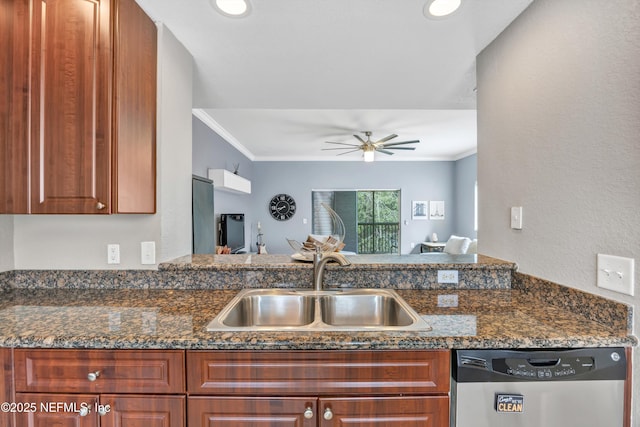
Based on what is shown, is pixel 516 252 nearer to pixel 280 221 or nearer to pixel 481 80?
pixel 481 80

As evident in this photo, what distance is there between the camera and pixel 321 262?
148cm

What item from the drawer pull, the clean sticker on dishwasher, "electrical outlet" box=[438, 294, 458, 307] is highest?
"electrical outlet" box=[438, 294, 458, 307]

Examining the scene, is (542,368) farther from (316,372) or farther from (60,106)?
(60,106)

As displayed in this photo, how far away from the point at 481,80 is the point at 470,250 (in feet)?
10.6

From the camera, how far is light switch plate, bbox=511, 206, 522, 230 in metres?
1.48

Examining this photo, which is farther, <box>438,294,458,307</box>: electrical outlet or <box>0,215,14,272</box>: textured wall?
<box>0,215,14,272</box>: textured wall

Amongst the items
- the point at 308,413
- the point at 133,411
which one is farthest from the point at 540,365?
the point at 133,411

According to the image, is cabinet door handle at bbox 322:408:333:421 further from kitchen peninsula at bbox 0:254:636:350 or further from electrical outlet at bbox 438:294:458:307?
electrical outlet at bbox 438:294:458:307

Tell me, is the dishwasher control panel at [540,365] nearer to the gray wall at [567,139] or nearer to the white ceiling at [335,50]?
the gray wall at [567,139]

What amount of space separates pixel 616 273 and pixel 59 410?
1915mm

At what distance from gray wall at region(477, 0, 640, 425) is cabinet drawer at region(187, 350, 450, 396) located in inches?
26.6

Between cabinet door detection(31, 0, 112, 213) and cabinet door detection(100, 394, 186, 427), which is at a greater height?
cabinet door detection(31, 0, 112, 213)

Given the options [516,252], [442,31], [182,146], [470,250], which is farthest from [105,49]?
[470,250]

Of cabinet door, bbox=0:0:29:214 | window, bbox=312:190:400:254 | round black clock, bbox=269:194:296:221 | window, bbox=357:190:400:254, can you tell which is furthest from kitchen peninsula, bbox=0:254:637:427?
window, bbox=357:190:400:254
